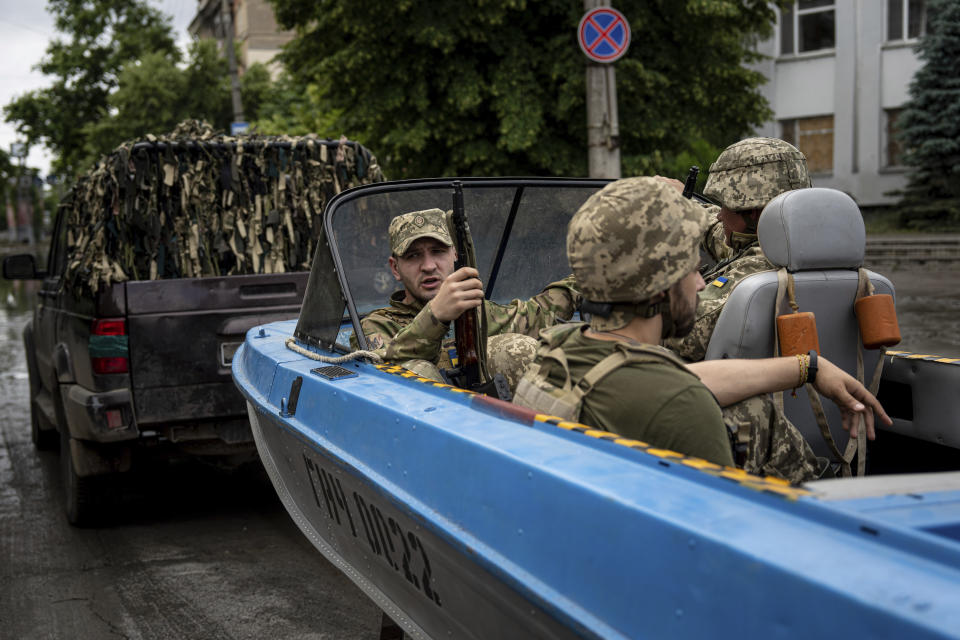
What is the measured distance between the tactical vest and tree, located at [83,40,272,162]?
126 feet

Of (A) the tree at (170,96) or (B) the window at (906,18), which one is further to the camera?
(A) the tree at (170,96)

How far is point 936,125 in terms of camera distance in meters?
23.9

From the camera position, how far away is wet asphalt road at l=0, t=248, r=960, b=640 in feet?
13.1

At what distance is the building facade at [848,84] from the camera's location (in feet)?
87.4

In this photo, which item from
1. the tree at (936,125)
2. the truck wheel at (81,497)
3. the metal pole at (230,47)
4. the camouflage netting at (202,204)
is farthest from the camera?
the tree at (936,125)

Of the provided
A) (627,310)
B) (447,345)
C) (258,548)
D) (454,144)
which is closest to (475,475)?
(627,310)

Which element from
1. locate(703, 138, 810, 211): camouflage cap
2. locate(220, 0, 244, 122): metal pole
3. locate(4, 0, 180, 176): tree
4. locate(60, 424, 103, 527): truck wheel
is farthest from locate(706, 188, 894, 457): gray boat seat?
locate(4, 0, 180, 176): tree

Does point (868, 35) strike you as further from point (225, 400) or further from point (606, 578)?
point (606, 578)

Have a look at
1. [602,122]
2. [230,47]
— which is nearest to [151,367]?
[602,122]

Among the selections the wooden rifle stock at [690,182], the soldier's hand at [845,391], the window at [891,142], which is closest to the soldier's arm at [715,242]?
the wooden rifle stock at [690,182]

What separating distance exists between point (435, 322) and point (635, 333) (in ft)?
3.64

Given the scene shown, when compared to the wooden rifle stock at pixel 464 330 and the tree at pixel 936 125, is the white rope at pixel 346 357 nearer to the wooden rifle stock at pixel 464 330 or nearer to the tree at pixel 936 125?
the wooden rifle stock at pixel 464 330

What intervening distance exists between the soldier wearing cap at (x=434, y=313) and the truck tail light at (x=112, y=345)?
1.96 m

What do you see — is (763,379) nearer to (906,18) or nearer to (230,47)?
(230,47)
